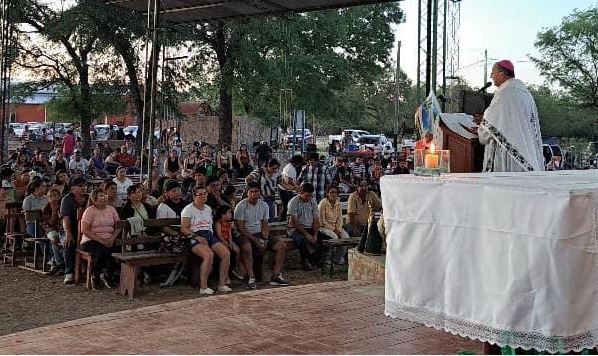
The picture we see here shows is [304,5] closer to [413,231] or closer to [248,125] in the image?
[413,231]

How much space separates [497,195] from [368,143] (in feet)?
114

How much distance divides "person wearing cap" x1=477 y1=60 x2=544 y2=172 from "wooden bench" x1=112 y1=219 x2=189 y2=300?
4621mm

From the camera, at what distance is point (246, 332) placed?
14.0ft

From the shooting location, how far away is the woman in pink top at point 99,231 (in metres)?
7.89

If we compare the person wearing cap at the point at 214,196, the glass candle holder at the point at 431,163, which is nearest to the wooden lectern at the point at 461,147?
the glass candle holder at the point at 431,163

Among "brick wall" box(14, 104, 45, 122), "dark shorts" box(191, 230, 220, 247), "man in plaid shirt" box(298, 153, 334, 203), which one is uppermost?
"brick wall" box(14, 104, 45, 122)

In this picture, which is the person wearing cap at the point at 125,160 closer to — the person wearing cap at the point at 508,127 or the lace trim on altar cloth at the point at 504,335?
the person wearing cap at the point at 508,127

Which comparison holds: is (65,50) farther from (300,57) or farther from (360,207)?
(360,207)

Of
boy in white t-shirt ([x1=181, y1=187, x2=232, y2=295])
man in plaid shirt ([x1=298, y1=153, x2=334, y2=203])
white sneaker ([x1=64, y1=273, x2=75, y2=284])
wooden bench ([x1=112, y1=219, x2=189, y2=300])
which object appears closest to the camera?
wooden bench ([x1=112, y1=219, x2=189, y2=300])

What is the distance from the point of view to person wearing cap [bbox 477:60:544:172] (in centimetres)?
386

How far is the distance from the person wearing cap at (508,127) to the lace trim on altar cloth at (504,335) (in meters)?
1.11

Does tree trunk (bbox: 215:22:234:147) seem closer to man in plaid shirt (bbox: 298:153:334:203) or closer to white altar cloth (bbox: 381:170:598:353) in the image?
man in plaid shirt (bbox: 298:153:334:203)

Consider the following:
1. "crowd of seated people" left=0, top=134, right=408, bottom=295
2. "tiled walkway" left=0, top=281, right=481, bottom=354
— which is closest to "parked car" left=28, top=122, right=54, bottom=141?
"crowd of seated people" left=0, top=134, right=408, bottom=295

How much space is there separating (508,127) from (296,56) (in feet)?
60.1
